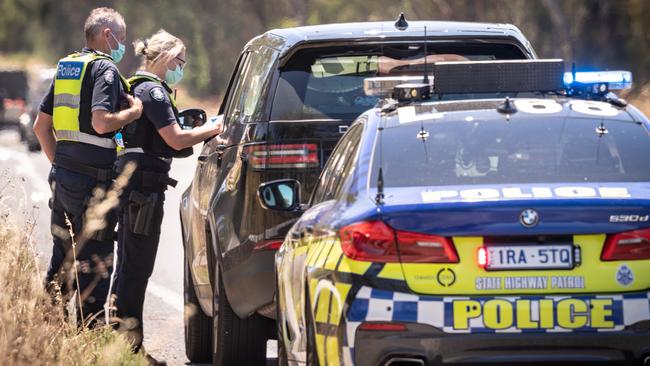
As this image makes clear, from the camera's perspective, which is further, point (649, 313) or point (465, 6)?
point (465, 6)

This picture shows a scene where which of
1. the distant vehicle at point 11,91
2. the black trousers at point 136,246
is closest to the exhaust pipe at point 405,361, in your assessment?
the black trousers at point 136,246

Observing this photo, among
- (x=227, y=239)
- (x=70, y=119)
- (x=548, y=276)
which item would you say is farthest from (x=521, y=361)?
(x=70, y=119)

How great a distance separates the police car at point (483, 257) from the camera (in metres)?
5.32

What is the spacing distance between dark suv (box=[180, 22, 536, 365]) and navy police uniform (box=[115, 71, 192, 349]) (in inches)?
21.7

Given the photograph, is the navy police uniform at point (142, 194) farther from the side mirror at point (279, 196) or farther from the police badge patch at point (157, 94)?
the side mirror at point (279, 196)

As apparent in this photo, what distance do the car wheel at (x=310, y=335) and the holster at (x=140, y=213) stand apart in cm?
322

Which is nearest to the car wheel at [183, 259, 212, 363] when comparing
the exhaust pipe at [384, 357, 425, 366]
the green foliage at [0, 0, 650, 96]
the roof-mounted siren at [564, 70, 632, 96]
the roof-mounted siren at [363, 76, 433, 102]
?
the roof-mounted siren at [363, 76, 433, 102]

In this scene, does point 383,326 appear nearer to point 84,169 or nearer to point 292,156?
point 292,156

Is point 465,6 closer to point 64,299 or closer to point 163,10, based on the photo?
point 163,10

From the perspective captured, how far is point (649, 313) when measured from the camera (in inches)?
210

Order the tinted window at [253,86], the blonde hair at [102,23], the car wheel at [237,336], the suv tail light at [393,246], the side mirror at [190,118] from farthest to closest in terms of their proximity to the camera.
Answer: the side mirror at [190,118] → the blonde hair at [102,23] → the car wheel at [237,336] → the tinted window at [253,86] → the suv tail light at [393,246]

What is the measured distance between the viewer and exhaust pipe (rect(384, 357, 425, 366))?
5.34 m

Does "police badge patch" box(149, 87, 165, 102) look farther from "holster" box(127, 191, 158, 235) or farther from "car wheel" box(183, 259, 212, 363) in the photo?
"car wheel" box(183, 259, 212, 363)

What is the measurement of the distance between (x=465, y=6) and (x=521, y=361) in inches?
1700
